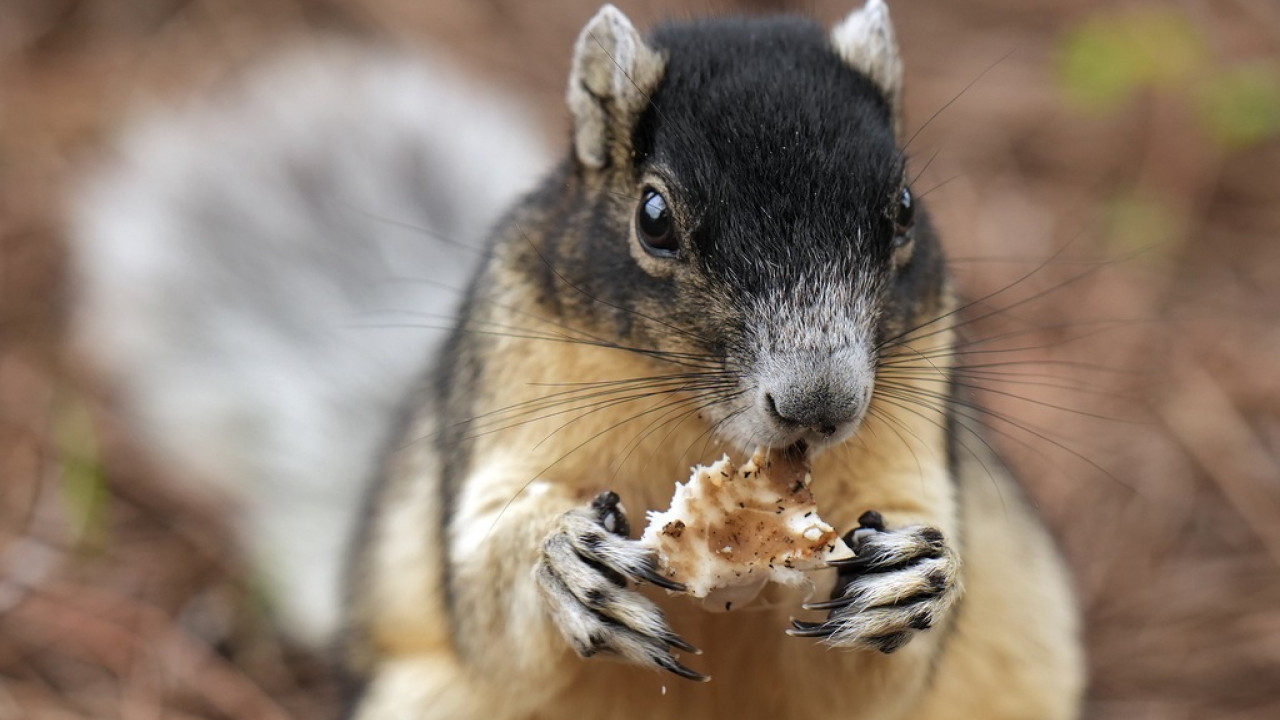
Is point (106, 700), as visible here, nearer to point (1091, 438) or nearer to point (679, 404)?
point (679, 404)

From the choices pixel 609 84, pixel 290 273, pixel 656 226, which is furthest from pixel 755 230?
pixel 290 273

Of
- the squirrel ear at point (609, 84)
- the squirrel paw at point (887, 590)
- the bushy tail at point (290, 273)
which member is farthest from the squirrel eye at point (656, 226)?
the bushy tail at point (290, 273)

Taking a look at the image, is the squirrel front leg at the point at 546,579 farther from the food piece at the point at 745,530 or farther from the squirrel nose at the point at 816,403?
the squirrel nose at the point at 816,403

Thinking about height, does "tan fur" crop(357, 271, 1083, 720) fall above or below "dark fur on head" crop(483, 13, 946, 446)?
below

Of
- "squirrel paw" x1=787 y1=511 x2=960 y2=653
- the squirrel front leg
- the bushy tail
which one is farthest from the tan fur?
the bushy tail

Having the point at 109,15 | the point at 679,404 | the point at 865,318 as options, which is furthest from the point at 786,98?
the point at 109,15

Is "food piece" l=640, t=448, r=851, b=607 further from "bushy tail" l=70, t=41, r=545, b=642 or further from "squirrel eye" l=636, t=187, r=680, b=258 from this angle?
"bushy tail" l=70, t=41, r=545, b=642

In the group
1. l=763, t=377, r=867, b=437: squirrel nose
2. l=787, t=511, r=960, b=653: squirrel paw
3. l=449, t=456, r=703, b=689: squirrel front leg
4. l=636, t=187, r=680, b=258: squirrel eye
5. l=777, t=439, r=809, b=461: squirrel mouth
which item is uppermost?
l=636, t=187, r=680, b=258: squirrel eye
